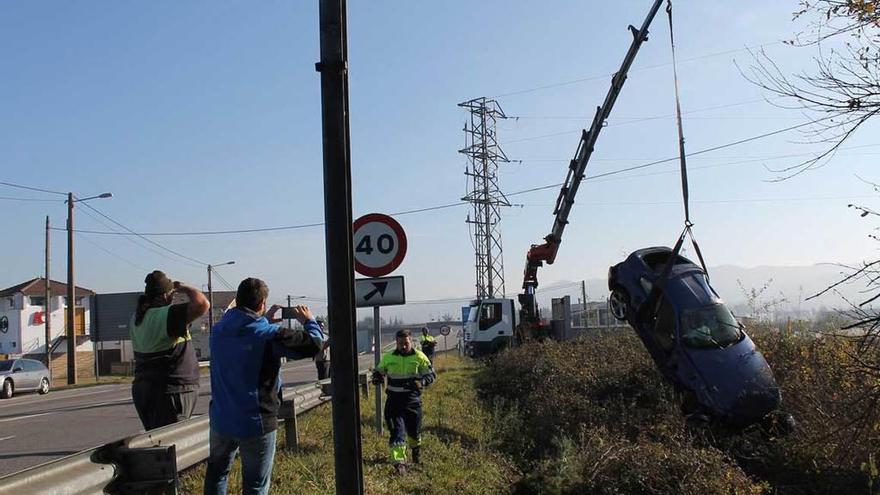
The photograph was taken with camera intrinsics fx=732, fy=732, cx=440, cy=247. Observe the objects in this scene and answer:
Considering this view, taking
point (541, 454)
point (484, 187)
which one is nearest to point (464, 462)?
point (541, 454)

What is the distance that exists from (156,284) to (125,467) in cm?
143

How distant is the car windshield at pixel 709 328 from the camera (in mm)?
10039

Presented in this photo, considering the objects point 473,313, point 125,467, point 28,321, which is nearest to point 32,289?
point 28,321

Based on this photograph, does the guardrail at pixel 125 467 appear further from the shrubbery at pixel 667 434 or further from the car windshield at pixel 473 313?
the car windshield at pixel 473 313

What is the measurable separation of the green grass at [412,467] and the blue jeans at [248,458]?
1.75 meters

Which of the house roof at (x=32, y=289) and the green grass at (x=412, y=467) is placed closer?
the green grass at (x=412, y=467)

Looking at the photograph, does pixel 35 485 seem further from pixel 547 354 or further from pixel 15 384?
pixel 15 384

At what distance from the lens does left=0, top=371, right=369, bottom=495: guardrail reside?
388 centimetres

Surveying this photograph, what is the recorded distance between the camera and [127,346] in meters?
60.9

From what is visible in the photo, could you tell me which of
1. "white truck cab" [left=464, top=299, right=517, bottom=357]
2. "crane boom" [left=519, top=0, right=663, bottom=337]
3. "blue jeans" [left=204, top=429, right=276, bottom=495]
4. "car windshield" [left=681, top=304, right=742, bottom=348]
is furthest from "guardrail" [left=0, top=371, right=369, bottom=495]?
"white truck cab" [left=464, top=299, right=517, bottom=357]

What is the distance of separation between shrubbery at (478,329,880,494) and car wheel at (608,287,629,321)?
116cm

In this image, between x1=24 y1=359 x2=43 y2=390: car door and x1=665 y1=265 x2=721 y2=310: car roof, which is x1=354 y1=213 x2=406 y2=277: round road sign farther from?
x1=24 y1=359 x2=43 y2=390: car door

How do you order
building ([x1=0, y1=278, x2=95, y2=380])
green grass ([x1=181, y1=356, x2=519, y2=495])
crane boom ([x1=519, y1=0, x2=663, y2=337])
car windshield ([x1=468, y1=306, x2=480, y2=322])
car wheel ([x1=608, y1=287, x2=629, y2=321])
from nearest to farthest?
green grass ([x1=181, y1=356, x2=519, y2=495]) < car wheel ([x1=608, y1=287, x2=629, y2=321]) < crane boom ([x1=519, y1=0, x2=663, y2=337]) < car windshield ([x1=468, y1=306, x2=480, y2=322]) < building ([x1=0, y1=278, x2=95, y2=380])

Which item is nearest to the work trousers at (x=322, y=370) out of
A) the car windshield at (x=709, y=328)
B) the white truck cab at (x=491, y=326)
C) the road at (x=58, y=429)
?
the road at (x=58, y=429)
